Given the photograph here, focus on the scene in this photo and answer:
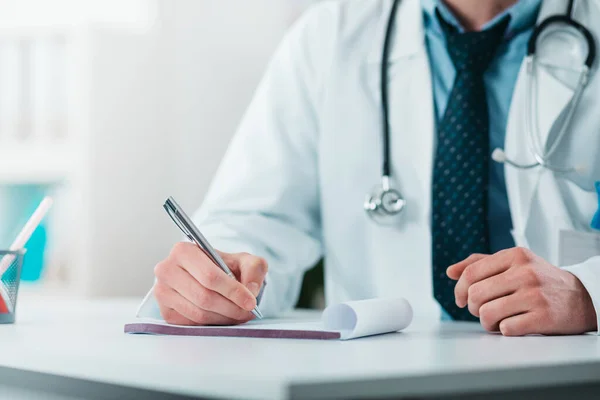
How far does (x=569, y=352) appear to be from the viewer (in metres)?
0.70

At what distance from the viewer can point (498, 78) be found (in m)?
1.36

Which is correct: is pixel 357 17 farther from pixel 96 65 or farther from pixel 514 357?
pixel 96 65

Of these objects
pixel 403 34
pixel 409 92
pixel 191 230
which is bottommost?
pixel 191 230

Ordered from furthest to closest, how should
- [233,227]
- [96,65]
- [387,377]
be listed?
[96,65], [233,227], [387,377]

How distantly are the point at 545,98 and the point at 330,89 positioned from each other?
388 millimetres

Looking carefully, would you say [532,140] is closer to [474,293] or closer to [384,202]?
[384,202]

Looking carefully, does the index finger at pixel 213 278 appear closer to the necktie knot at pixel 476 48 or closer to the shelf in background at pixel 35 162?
the necktie knot at pixel 476 48

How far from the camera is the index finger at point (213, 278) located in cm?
89

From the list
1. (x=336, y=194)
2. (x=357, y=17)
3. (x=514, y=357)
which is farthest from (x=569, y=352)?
(x=357, y=17)

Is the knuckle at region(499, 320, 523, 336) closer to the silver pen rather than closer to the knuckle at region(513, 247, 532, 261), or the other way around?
the knuckle at region(513, 247, 532, 261)

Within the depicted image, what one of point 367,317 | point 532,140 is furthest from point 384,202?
point 367,317

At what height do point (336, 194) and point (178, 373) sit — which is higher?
point (336, 194)

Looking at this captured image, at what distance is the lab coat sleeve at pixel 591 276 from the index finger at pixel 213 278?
15.3 inches

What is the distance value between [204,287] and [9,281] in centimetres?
28
